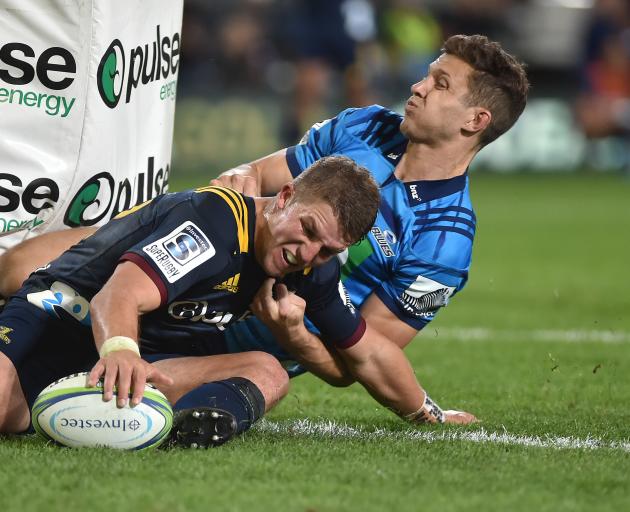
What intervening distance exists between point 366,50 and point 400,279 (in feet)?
39.0

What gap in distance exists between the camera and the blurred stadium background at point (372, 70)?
1614 centimetres

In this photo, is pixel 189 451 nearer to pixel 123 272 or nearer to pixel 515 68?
pixel 123 272

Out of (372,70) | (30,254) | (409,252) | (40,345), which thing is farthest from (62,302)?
(372,70)

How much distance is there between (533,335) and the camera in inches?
314

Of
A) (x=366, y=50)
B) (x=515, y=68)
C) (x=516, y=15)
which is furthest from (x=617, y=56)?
(x=515, y=68)

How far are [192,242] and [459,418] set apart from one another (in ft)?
5.23

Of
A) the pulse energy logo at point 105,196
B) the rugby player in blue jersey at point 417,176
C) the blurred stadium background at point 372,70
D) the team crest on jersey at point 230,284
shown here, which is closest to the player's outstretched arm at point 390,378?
the rugby player in blue jersey at point 417,176

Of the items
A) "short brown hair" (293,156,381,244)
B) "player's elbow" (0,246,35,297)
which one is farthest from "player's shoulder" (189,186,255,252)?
"player's elbow" (0,246,35,297)

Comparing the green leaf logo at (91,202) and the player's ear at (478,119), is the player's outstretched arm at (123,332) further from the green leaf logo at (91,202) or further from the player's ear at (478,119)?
the player's ear at (478,119)

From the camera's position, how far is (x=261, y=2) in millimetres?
20047

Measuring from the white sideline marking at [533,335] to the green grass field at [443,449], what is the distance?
0.02 metres

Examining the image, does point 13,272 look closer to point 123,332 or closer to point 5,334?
point 5,334

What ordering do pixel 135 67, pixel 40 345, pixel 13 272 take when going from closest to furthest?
pixel 40 345, pixel 13 272, pixel 135 67

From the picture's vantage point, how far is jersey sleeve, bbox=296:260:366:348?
481 cm
